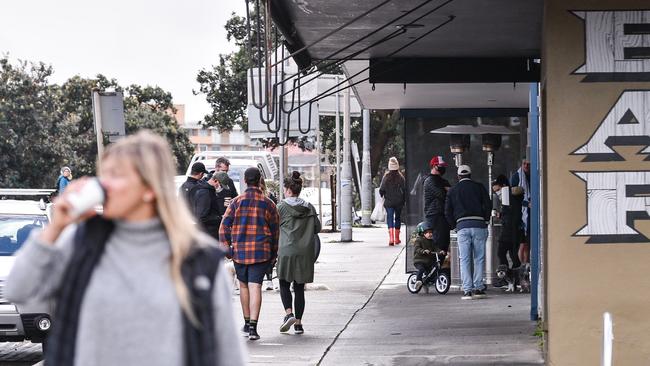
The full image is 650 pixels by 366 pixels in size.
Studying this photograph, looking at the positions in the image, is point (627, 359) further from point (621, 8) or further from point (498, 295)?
point (498, 295)

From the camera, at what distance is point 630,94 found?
8.02m

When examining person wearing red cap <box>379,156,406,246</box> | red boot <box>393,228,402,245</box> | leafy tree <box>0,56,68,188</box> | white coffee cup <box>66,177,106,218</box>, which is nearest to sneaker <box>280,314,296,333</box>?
white coffee cup <box>66,177,106,218</box>

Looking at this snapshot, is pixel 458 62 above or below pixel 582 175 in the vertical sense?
above

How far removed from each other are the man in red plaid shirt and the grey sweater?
756cm

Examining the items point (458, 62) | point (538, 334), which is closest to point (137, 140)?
point (538, 334)

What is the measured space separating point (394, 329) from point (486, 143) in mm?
5568

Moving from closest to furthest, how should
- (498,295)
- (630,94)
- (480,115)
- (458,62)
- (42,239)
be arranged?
1. (42,239)
2. (630,94)
3. (458,62)
4. (498,295)
5. (480,115)

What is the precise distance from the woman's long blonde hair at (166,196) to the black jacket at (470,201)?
35.8ft

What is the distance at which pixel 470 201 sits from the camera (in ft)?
47.3

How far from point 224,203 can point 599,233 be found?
817cm

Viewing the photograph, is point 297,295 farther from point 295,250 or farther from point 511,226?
point 511,226

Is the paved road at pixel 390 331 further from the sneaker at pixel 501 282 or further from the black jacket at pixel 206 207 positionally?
the black jacket at pixel 206 207

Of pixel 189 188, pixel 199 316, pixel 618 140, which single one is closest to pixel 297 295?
pixel 189 188

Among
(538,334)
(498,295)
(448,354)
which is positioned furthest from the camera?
(498,295)
